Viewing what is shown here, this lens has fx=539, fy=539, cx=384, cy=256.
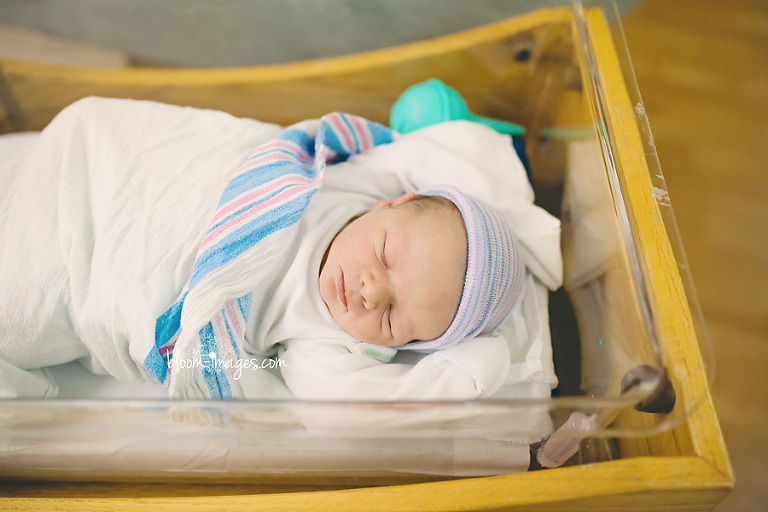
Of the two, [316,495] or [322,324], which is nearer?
[316,495]

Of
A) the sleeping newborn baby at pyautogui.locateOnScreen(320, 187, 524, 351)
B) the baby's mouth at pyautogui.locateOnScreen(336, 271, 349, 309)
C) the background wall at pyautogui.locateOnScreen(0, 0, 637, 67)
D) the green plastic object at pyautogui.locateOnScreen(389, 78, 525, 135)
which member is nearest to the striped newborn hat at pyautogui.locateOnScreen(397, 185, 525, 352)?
the sleeping newborn baby at pyautogui.locateOnScreen(320, 187, 524, 351)

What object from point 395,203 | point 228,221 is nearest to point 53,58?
point 228,221

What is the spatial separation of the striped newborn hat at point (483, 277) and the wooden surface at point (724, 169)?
717 mm

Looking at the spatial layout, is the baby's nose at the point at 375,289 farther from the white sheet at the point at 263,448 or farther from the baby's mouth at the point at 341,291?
the white sheet at the point at 263,448

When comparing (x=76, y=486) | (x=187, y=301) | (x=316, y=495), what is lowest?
(x=76, y=486)

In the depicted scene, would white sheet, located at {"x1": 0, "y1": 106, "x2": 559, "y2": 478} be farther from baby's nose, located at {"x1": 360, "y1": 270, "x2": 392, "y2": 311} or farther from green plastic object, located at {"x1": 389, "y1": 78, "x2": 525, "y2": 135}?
green plastic object, located at {"x1": 389, "y1": 78, "x2": 525, "y2": 135}

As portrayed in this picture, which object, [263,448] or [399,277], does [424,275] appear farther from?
[263,448]

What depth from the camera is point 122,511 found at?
0.58m

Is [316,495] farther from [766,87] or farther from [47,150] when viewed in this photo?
[766,87]

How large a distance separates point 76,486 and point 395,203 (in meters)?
0.57

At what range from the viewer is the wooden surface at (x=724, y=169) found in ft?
3.74

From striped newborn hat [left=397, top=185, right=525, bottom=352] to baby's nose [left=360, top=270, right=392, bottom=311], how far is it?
0.09 m

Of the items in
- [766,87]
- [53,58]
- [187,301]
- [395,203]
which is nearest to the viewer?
[187,301]

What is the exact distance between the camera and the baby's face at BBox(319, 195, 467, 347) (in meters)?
0.67
